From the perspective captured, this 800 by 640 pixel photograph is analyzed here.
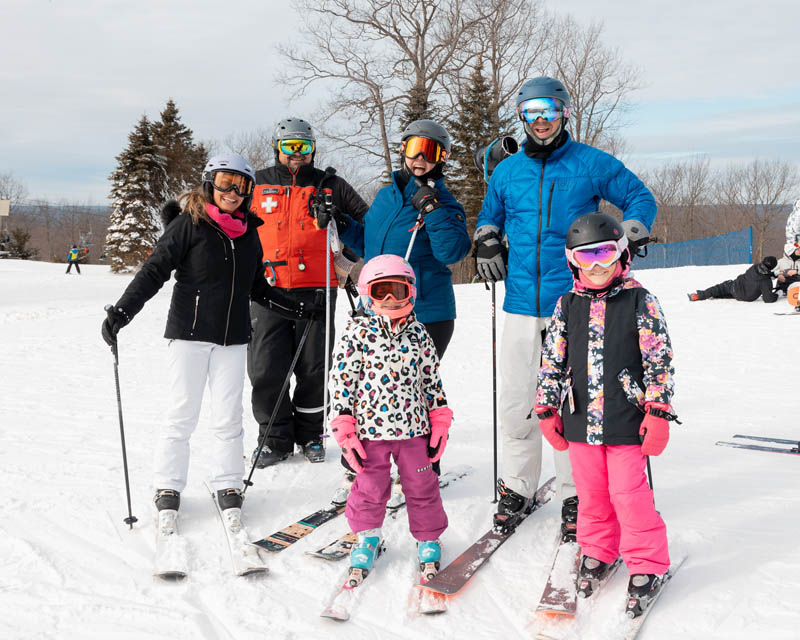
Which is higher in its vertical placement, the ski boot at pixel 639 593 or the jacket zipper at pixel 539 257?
the jacket zipper at pixel 539 257

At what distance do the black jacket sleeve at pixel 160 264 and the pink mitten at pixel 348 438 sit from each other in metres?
1.27

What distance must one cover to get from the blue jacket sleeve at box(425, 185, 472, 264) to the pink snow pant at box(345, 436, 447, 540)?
1086mm

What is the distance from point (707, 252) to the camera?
24.1 meters

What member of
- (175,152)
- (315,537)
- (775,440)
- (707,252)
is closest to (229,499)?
(315,537)

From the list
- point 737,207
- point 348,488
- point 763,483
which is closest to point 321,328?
point 348,488

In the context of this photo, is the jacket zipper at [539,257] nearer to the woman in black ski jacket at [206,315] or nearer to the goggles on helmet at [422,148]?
the goggles on helmet at [422,148]

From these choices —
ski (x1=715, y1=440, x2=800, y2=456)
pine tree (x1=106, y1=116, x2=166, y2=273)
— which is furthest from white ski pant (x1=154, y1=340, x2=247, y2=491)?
pine tree (x1=106, y1=116, x2=166, y2=273)

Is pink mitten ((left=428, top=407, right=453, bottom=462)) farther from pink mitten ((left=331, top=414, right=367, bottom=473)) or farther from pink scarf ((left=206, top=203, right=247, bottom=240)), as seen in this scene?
pink scarf ((left=206, top=203, right=247, bottom=240))

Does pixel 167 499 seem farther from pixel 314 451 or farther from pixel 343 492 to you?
pixel 314 451

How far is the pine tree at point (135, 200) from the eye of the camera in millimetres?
31031

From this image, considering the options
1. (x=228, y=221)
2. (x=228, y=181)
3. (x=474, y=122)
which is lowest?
(x=228, y=221)

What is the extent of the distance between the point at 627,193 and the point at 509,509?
5.82 feet

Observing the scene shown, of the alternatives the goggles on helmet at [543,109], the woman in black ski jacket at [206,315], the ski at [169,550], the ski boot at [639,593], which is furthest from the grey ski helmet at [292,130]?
the ski boot at [639,593]

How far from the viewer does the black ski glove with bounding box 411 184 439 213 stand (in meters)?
3.35
